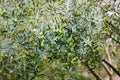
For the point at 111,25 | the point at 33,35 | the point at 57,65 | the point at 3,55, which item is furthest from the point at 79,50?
the point at 111,25

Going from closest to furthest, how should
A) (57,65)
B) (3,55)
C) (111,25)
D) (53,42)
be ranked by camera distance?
1. (53,42)
2. (3,55)
3. (57,65)
4. (111,25)

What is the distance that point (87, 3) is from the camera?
7.13 meters

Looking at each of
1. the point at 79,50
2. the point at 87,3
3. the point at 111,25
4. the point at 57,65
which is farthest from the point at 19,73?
the point at 111,25

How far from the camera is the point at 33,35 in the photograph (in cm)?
608

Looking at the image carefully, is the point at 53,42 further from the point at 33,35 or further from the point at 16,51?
the point at 16,51

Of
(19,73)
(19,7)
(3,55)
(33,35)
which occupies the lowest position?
(19,73)

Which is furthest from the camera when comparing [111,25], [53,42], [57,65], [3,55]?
[111,25]

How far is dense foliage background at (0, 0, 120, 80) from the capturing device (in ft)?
19.7

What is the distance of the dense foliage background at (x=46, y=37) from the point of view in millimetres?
6012

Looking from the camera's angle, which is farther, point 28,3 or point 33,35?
point 28,3

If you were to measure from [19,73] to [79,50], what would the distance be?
151 cm

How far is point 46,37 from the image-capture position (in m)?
5.91

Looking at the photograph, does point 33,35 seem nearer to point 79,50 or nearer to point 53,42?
point 53,42

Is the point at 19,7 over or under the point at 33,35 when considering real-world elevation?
over
